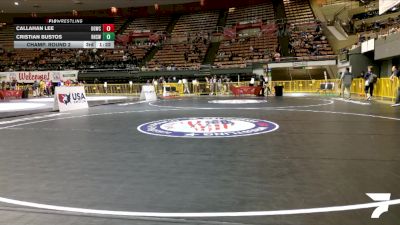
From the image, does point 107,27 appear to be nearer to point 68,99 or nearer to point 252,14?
point 68,99

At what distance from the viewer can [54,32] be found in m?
16.7

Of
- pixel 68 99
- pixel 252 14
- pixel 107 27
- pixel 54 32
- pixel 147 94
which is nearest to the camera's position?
pixel 68 99

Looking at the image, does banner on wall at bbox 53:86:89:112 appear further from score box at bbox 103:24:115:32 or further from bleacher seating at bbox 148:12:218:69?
bleacher seating at bbox 148:12:218:69

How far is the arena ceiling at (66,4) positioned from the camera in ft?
146

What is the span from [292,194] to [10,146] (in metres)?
5.70

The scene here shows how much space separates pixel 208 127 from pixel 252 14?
38521mm

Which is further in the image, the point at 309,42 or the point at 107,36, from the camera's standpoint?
the point at 309,42

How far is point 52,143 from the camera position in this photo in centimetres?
759

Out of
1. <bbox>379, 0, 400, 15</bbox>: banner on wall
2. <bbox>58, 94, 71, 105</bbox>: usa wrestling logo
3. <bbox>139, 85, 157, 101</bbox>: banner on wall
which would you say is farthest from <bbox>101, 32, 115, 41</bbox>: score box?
<bbox>379, 0, 400, 15</bbox>: banner on wall

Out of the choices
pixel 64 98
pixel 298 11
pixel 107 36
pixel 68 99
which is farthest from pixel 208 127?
pixel 298 11

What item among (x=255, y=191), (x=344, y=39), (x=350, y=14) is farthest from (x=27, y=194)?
(x=350, y=14)

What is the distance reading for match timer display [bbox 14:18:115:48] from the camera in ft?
54.5

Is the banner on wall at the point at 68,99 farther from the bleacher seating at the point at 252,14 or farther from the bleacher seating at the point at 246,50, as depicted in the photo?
the bleacher seating at the point at 252,14

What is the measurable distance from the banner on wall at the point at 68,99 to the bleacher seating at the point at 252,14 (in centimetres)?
3104
